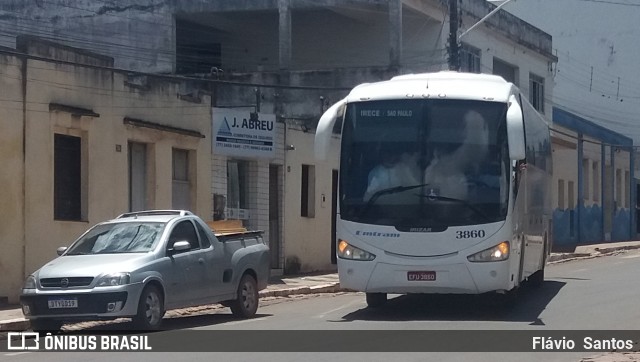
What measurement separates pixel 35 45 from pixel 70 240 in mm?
3765

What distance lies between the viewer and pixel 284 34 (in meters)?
32.7

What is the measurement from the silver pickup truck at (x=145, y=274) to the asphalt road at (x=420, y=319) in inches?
24.1

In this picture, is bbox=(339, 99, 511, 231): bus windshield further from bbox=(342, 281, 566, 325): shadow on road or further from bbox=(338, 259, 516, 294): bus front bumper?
bbox=(342, 281, 566, 325): shadow on road

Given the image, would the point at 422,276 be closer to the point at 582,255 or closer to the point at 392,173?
the point at 392,173

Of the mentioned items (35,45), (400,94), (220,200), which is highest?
(35,45)

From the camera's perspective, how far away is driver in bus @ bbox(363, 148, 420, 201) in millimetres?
15578

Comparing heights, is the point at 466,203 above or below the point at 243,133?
below

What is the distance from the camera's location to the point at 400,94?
1589 cm

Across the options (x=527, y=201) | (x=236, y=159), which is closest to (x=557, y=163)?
(x=236, y=159)

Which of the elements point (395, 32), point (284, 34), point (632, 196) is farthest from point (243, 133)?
point (632, 196)

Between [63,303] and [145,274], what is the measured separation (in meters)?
1.16

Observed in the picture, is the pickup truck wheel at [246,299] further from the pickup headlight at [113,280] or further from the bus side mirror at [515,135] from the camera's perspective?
the bus side mirror at [515,135]

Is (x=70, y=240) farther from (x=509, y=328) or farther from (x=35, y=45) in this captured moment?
(x=509, y=328)

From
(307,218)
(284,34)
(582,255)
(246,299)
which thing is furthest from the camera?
(582,255)
